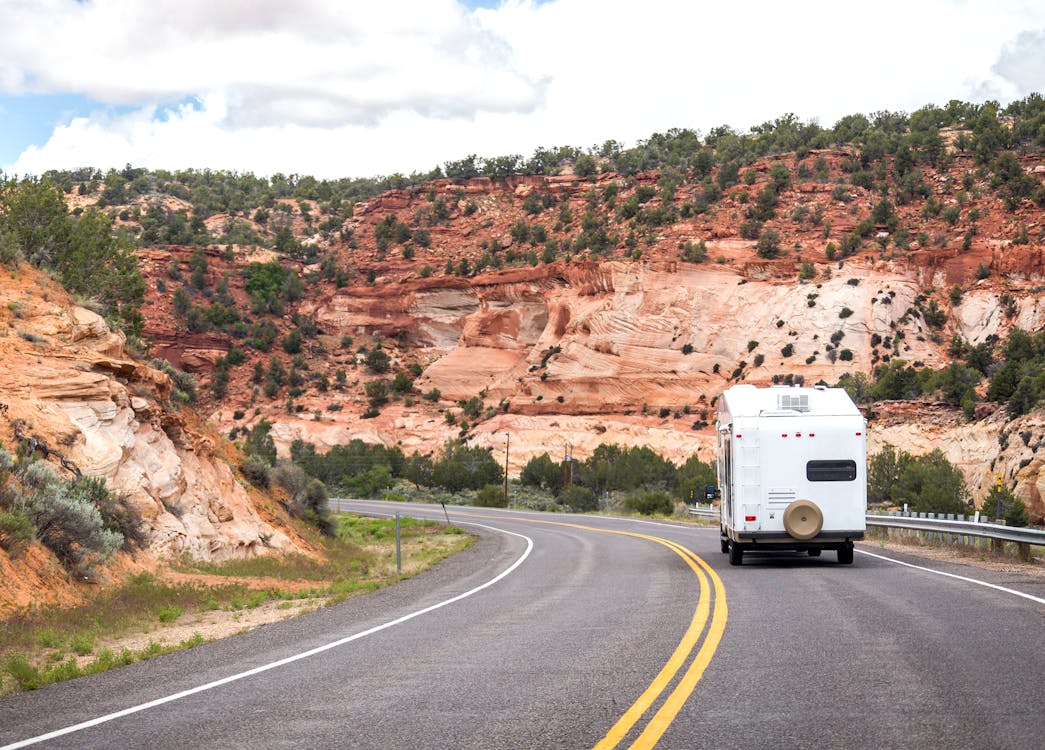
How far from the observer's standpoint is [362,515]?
51.8m

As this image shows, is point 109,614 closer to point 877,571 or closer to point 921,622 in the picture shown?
point 921,622

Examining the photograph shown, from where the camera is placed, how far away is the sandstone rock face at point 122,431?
1855cm

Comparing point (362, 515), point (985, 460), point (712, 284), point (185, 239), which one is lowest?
point (362, 515)

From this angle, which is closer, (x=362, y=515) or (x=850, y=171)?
(x=362, y=515)

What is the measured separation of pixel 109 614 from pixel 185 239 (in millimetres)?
93288

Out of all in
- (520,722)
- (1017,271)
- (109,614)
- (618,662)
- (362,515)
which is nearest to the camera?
(520,722)

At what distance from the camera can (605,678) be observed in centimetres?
831

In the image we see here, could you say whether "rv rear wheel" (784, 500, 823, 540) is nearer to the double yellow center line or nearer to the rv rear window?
the rv rear window

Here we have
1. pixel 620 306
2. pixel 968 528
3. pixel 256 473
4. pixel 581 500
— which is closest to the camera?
pixel 968 528

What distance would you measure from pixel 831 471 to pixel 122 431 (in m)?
13.3

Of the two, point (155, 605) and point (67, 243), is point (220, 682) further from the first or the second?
point (67, 243)

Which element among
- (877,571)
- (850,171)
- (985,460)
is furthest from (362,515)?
(850,171)

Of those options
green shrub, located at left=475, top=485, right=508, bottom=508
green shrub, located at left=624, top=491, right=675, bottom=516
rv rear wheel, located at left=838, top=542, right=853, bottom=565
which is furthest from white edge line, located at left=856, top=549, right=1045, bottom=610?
green shrub, located at left=475, top=485, right=508, bottom=508

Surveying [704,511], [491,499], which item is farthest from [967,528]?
[491,499]
